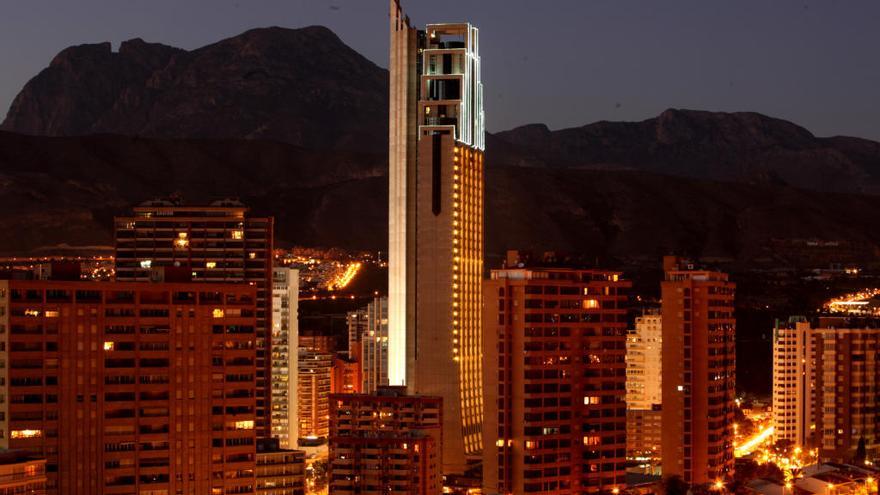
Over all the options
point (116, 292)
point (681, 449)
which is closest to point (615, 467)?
point (681, 449)

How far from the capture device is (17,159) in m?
192

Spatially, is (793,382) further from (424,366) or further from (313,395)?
(313,395)

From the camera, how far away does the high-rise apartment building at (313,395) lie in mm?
93062

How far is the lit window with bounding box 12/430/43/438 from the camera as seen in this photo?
4659cm

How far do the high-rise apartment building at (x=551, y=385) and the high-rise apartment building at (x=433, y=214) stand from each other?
1884 centimetres

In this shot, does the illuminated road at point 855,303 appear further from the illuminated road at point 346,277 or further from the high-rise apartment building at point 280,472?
the high-rise apartment building at point 280,472

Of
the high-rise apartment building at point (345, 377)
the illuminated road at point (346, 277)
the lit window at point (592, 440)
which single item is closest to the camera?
the lit window at point (592, 440)

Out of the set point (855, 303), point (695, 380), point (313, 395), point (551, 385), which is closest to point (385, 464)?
point (551, 385)

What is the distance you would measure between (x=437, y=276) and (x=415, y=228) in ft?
8.70

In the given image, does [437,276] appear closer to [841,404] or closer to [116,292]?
[841,404]

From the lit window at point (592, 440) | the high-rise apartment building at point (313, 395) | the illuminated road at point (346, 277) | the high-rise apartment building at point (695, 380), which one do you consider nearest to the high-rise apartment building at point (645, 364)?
the high-rise apartment building at point (695, 380)

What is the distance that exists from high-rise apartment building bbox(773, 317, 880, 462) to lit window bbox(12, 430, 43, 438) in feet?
146

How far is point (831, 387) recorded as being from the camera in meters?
81.9

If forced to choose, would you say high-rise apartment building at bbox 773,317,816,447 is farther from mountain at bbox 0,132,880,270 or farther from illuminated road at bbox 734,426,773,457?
mountain at bbox 0,132,880,270
